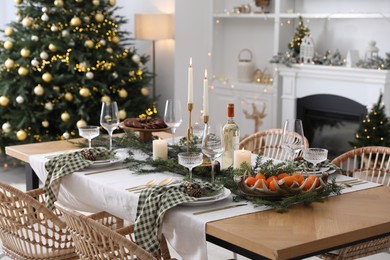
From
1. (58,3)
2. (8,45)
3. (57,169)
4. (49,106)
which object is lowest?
(49,106)

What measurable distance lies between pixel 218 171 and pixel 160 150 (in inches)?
14.0

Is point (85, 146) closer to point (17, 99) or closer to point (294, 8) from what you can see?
point (17, 99)

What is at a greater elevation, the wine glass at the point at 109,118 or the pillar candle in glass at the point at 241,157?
the wine glass at the point at 109,118

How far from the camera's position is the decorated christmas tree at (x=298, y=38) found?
622 cm

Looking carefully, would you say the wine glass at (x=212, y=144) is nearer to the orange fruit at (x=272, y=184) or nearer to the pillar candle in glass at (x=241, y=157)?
the pillar candle in glass at (x=241, y=157)

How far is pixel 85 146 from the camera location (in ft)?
12.1

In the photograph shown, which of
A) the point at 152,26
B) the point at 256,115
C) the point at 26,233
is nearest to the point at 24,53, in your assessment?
the point at 152,26

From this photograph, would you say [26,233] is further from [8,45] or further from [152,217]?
[8,45]

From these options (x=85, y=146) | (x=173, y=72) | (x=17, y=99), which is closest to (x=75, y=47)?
(x=17, y=99)

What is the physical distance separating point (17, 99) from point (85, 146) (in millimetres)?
2347

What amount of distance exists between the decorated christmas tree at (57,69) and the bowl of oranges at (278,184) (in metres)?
3.39

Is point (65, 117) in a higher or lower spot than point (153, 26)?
lower

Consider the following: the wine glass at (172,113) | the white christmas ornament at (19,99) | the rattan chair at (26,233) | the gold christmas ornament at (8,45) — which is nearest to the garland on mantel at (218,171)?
the wine glass at (172,113)

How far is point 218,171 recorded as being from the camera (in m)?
3.05
